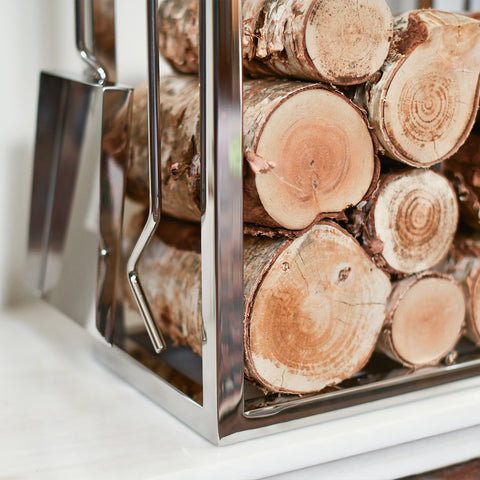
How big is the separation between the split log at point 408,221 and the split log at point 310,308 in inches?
1.2

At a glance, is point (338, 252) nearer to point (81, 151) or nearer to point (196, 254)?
point (196, 254)

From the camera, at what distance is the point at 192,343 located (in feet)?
3.33

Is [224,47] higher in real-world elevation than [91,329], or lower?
higher

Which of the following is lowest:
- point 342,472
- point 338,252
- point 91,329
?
point 342,472

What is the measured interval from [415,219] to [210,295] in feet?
1.03

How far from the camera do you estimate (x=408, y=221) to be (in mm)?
904

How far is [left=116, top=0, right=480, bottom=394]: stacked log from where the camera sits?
79cm

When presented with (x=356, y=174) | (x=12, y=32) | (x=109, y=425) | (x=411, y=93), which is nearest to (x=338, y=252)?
(x=356, y=174)

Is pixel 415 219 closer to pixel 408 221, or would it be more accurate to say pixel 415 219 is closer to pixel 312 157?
pixel 408 221

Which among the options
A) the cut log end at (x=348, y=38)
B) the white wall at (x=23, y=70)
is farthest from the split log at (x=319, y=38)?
the white wall at (x=23, y=70)

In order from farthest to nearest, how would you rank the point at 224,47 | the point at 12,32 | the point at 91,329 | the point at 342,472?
the point at 12,32, the point at 91,329, the point at 342,472, the point at 224,47

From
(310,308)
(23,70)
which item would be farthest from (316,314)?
(23,70)

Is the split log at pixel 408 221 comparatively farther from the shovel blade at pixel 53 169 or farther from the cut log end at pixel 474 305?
the shovel blade at pixel 53 169

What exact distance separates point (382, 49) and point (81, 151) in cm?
45
